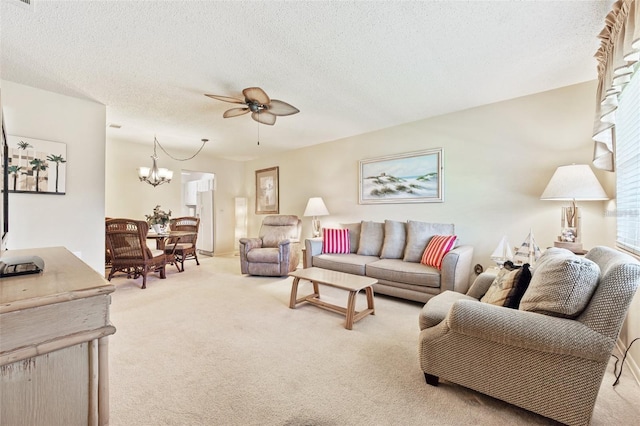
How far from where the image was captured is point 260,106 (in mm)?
2725

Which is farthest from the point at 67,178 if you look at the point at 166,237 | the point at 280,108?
the point at 280,108

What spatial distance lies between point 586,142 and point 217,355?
3.97 metres

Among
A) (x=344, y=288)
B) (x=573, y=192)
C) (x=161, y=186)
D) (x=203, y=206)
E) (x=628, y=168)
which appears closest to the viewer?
(x=628, y=168)

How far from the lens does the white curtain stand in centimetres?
142

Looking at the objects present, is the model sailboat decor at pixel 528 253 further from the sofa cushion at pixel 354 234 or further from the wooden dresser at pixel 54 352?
the wooden dresser at pixel 54 352

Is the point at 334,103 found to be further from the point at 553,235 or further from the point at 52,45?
the point at 553,235

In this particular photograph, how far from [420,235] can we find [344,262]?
1064mm

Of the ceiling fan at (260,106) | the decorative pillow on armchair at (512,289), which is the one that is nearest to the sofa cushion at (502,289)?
the decorative pillow on armchair at (512,289)

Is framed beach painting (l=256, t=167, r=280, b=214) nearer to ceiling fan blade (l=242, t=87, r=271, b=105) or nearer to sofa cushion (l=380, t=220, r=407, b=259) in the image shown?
sofa cushion (l=380, t=220, r=407, b=259)

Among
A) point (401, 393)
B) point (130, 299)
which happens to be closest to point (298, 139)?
point (130, 299)

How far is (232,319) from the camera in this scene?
8.58 ft

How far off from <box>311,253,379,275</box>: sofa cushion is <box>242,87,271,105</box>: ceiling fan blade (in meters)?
2.20

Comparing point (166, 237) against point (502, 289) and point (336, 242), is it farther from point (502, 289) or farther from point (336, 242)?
point (502, 289)

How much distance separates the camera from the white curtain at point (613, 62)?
142cm
